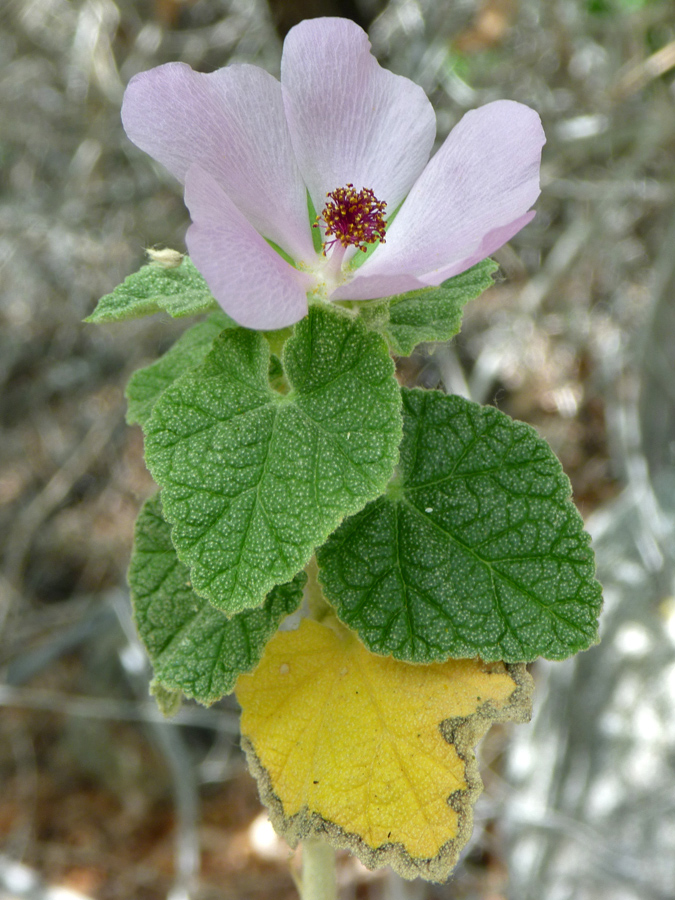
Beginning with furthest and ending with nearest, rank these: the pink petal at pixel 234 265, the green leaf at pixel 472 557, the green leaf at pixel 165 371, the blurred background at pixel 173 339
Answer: the blurred background at pixel 173 339, the green leaf at pixel 165 371, the green leaf at pixel 472 557, the pink petal at pixel 234 265

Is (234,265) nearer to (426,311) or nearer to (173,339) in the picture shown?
(426,311)

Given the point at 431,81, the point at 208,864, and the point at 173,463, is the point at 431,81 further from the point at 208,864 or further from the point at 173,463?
the point at 208,864

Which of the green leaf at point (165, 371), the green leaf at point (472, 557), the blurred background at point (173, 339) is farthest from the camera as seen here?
the blurred background at point (173, 339)

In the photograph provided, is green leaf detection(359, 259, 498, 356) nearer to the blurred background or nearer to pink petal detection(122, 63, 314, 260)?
pink petal detection(122, 63, 314, 260)

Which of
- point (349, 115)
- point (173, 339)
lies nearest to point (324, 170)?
point (349, 115)

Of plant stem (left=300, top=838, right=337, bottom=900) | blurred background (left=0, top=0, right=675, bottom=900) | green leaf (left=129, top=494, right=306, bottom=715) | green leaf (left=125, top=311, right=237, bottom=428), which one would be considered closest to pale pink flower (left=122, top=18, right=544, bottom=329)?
green leaf (left=125, top=311, right=237, bottom=428)

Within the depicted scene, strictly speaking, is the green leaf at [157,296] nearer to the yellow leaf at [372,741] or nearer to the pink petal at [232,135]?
the pink petal at [232,135]

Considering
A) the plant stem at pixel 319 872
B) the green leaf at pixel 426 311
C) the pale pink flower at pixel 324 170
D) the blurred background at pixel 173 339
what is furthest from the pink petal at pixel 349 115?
the blurred background at pixel 173 339
